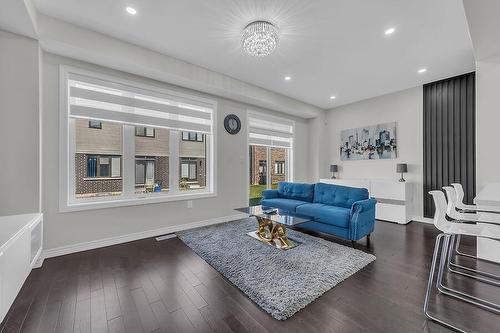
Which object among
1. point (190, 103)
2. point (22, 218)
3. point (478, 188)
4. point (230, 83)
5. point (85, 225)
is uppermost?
point (230, 83)

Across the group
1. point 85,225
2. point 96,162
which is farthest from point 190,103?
point 85,225

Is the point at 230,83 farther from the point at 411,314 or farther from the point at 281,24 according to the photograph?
the point at 411,314

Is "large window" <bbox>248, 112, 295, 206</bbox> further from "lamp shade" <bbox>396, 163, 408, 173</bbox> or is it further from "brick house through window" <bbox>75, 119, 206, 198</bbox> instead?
"lamp shade" <bbox>396, 163, 408, 173</bbox>

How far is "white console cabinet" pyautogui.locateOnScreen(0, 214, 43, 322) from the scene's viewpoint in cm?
128

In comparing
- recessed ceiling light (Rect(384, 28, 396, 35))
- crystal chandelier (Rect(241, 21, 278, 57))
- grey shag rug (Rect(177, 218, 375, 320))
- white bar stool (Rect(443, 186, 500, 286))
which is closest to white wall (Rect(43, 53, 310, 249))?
grey shag rug (Rect(177, 218, 375, 320))

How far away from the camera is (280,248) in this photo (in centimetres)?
297

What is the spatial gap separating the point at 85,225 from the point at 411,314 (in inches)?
152

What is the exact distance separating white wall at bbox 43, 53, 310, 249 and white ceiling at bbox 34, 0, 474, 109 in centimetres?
73

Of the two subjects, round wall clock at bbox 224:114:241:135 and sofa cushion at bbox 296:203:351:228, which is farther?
round wall clock at bbox 224:114:241:135

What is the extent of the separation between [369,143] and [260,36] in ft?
13.3

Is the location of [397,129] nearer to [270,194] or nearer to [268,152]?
[268,152]

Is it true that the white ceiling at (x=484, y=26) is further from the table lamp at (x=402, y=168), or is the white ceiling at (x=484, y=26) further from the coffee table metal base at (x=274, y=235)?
the coffee table metal base at (x=274, y=235)

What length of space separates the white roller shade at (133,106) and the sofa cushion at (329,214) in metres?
2.41

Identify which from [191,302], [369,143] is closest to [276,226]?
[191,302]
